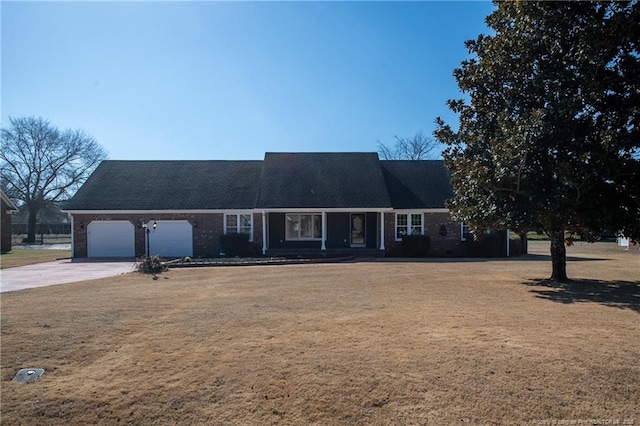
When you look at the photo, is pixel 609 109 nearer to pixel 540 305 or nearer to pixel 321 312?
pixel 540 305

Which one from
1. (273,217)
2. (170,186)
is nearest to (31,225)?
Answer: (170,186)

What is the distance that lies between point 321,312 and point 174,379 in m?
3.51

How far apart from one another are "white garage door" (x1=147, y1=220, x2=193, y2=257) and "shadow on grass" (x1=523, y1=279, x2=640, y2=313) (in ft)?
60.0

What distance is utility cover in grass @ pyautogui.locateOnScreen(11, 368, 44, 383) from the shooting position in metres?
4.77

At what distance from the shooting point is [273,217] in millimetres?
24109

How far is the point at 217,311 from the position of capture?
802 centimetres

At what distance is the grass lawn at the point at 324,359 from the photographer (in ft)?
13.3

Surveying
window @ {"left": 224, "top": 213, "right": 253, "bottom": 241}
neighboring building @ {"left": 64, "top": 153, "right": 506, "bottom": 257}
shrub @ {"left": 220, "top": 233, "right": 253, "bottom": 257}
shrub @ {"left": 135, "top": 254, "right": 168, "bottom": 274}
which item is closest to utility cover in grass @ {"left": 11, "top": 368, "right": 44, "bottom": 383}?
shrub @ {"left": 135, "top": 254, "right": 168, "bottom": 274}

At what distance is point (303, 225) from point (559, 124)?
52.8 feet

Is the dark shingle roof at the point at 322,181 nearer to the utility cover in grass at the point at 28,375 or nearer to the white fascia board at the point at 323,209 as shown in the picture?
the white fascia board at the point at 323,209

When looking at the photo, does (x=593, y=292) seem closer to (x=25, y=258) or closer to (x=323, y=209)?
(x=323, y=209)

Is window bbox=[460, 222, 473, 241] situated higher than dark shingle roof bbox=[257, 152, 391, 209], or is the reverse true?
dark shingle roof bbox=[257, 152, 391, 209]

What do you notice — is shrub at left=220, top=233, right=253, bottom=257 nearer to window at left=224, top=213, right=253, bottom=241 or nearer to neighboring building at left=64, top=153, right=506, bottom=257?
neighboring building at left=64, top=153, right=506, bottom=257

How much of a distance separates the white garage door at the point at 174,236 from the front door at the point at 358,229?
30.8ft
